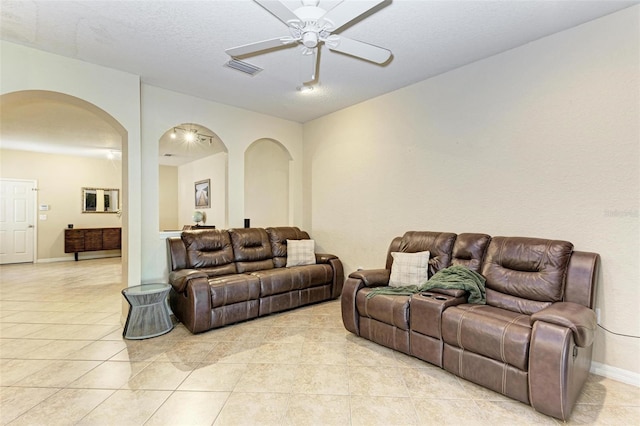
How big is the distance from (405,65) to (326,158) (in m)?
2.00

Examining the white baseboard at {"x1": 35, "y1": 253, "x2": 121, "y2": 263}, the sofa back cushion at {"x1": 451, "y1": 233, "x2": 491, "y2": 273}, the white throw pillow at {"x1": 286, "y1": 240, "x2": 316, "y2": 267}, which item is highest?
the sofa back cushion at {"x1": 451, "y1": 233, "x2": 491, "y2": 273}

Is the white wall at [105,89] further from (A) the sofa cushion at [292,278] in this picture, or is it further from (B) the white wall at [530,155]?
(B) the white wall at [530,155]

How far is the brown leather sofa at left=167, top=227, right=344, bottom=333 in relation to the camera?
3.17m

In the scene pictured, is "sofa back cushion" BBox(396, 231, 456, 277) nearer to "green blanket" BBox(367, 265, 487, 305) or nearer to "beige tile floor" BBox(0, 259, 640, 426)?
"green blanket" BBox(367, 265, 487, 305)

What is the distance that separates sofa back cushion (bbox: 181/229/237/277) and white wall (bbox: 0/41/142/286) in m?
0.55

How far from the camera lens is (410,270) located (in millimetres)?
3082

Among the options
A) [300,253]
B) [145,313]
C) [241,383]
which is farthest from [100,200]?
[241,383]

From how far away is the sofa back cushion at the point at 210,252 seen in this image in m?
3.68

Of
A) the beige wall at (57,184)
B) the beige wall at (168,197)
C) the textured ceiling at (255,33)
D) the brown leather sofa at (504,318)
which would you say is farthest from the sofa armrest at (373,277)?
the beige wall at (57,184)

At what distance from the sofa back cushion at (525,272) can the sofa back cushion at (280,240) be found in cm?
259

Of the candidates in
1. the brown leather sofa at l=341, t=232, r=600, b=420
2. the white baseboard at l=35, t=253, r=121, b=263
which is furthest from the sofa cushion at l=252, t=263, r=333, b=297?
the white baseboard at l=35, t=253, r=121, b=263

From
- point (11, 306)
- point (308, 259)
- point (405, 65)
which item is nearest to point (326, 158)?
point (308, 259)

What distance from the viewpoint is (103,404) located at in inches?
78.2

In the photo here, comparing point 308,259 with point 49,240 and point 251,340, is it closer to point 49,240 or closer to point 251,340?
point 251,340
